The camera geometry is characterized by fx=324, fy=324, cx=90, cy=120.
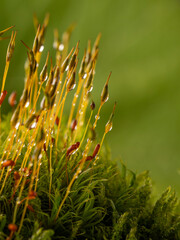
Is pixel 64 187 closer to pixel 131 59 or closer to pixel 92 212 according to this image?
pixel 92 212

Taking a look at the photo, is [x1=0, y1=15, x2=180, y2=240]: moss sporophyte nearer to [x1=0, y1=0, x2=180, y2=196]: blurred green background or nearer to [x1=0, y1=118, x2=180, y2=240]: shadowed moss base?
[x1=0, y1=118, x2=180, y2=240]: shadowed moss base

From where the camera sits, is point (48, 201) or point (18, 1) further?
point (18, 1)

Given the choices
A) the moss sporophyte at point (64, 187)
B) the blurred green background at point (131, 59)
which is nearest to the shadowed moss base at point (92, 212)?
the moss sporophyte at point (64, 187)

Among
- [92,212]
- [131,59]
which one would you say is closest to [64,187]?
[92,212]

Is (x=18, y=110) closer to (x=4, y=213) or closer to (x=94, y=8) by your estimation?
(x=4, y=213)

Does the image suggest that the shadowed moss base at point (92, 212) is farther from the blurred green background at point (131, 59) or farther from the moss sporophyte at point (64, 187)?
the blurred green background at point (131, 59)

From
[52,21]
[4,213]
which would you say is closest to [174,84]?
[52,21]
